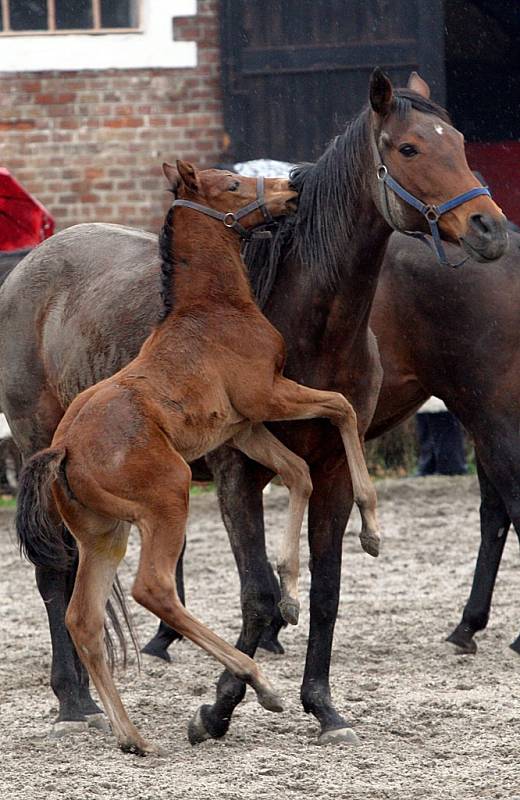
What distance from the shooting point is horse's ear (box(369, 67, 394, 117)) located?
4.07 metres

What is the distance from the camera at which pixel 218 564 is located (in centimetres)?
767

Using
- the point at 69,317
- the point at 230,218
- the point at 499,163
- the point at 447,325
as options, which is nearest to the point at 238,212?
the point at 230,218

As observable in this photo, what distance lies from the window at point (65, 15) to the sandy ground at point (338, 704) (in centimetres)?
422

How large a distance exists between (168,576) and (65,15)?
7064 millimetres

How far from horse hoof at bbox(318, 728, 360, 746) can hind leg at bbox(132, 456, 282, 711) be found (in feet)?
1.48

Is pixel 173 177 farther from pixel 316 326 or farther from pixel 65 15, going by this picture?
pixel 65 15

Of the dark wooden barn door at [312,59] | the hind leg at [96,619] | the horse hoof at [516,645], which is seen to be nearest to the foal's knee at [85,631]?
the hind leg at [96,619]

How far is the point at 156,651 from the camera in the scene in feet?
18.9

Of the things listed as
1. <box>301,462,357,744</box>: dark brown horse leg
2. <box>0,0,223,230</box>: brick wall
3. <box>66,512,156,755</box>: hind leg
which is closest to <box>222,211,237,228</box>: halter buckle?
<box>301,462,357,744</box>: dark brown horse leg

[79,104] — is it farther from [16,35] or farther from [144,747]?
[144,747]

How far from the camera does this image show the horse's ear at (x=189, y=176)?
13.8 ft

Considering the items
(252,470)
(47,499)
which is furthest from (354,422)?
(47,499)

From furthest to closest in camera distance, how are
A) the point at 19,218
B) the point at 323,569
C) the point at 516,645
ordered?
the point at 19,218
the point at 516,645
the point at 323,569

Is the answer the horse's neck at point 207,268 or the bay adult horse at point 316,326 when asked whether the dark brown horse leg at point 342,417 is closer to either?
the bay adult horse at point 316,326
